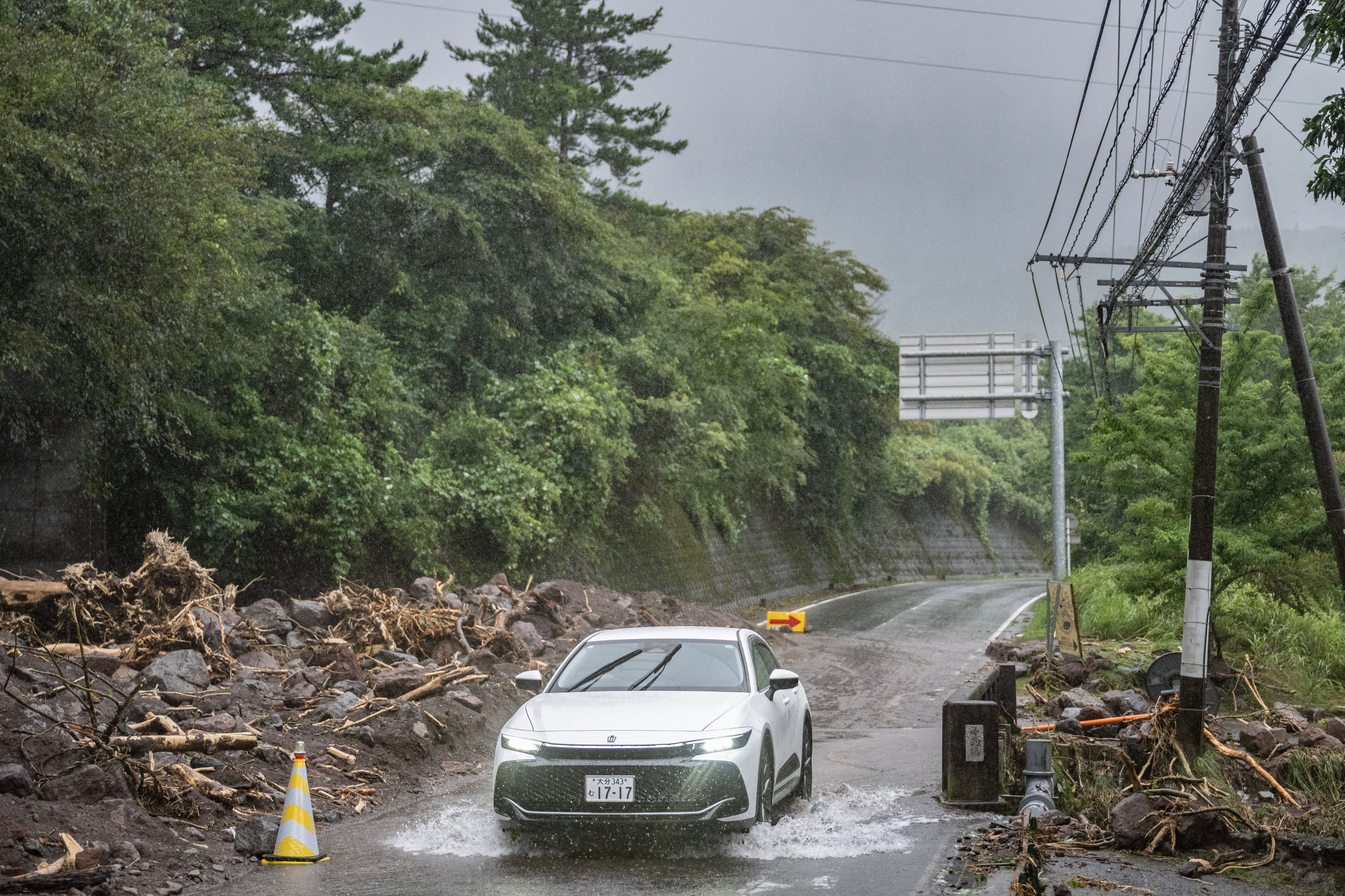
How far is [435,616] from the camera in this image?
16.7 m

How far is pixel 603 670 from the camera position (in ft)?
30.1

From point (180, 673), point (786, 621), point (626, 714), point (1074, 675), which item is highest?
point (626, 714)

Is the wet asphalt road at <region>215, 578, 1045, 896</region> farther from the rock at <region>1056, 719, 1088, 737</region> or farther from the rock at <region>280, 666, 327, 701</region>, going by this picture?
the rock at <region>280, 666, 327, 701</region>

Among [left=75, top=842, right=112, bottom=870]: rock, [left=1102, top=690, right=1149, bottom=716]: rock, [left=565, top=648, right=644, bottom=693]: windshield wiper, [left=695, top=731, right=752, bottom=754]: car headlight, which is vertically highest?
[left=565, top=648, right=644, bottom=693]: windshield wiper

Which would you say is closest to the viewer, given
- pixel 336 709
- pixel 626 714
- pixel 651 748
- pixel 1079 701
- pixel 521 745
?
pixel 651 748

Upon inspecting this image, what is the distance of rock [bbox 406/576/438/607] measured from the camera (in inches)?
717

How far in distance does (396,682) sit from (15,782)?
210 inches

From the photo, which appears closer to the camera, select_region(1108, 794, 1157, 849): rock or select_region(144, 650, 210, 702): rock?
select_region(1108, 794, 1157, 849): rock

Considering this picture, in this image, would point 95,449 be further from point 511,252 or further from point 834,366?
point 834,366

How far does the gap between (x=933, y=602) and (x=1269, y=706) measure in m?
21.5

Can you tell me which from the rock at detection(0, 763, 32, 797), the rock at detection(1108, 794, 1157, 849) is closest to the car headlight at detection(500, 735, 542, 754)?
the rock at detection(0, 763, 32, 797)

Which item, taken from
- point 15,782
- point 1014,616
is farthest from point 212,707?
point 1014,616

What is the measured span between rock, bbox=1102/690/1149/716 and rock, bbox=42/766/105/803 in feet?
33.3

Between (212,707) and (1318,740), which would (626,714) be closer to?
(212,707)
